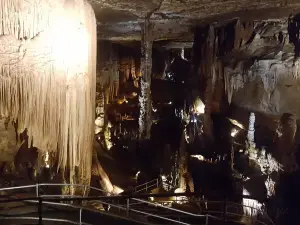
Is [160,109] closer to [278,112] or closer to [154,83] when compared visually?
[154,83]

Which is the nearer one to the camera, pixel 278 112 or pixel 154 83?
pixel 278 112

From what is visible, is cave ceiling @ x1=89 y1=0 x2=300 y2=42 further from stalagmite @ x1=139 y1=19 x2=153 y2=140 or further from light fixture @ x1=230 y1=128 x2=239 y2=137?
light fixture @ x1=230 y1=128 x2=239 y2=137

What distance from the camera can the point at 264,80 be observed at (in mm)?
11961

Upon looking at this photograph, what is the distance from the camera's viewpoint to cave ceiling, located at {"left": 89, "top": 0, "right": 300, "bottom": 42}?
5.04 meters

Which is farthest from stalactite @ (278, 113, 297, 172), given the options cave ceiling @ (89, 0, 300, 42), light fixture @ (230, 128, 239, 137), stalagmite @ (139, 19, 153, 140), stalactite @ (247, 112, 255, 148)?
stalagmite @ (139, 19, 153, 140)

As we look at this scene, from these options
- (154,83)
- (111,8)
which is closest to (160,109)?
(154,83)

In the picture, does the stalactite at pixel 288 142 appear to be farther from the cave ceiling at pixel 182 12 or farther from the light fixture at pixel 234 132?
the cave ceiling at pixel 182 12

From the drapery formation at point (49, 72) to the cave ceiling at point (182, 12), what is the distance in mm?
1146

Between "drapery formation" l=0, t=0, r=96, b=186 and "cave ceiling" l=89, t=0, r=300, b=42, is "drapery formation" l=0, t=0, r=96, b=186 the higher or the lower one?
the lower one

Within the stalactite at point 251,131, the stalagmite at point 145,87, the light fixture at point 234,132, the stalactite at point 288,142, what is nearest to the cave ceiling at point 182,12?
the stalagmite at point 145,87

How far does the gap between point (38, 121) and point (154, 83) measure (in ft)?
50.4

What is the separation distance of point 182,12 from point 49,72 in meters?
2.84

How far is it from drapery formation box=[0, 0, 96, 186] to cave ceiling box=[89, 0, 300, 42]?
1.15m

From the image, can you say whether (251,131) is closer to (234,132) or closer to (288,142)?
(234,132)
